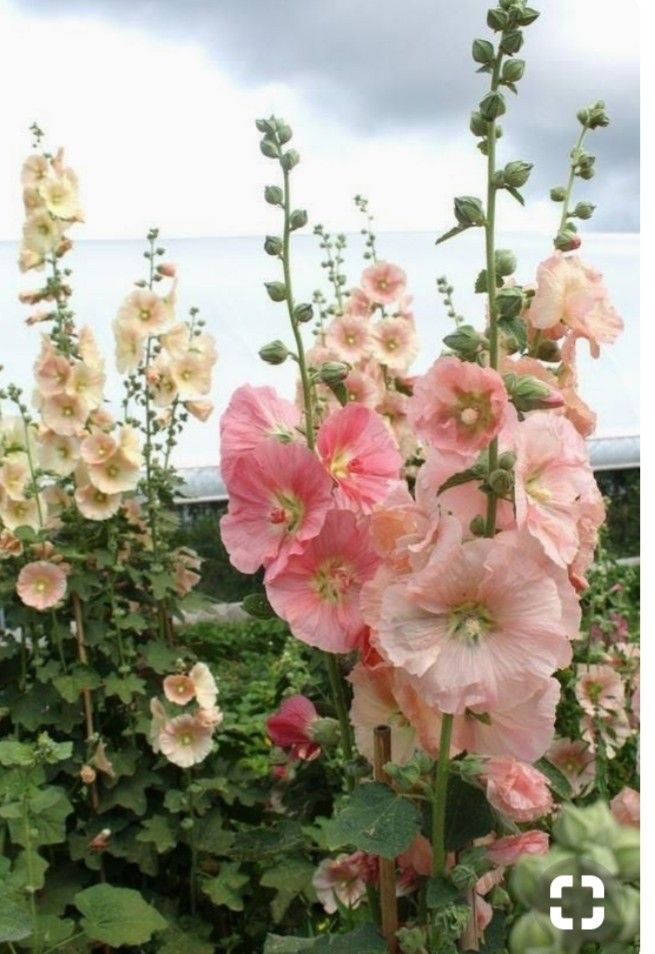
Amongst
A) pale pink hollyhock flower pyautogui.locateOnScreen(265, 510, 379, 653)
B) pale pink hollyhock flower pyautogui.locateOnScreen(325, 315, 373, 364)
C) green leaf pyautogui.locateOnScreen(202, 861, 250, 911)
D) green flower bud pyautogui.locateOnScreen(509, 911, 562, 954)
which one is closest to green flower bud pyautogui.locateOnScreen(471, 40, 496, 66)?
pale pink hollyhock flower pyautogui.locateOnScreen(265, 510, 379, 653)

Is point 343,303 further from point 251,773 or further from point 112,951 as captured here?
point 112,951

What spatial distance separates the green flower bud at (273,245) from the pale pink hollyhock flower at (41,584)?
4.48ft

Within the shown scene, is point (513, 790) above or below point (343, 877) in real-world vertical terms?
above


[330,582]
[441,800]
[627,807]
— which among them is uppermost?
[330,582]

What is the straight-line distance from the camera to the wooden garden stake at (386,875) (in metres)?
1.06

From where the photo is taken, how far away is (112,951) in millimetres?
2514

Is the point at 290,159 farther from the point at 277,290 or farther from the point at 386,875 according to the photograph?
the point at 386,875

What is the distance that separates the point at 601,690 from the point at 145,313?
1.14 metres

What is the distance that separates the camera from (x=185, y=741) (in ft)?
7.93

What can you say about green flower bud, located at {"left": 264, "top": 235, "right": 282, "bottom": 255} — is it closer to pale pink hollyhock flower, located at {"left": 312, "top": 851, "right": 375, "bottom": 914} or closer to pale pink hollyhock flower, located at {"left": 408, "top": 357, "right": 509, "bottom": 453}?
pale pink hollyhock flower, located at {"left": 408, "top": 357, "right": 509, "bottom": 453}

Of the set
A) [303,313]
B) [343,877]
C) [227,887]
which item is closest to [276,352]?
[303,313]

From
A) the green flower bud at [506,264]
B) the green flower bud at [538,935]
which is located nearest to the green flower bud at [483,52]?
the green flower bud at [506,264]

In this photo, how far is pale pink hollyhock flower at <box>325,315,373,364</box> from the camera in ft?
7.24

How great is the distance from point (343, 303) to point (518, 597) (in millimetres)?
1868
